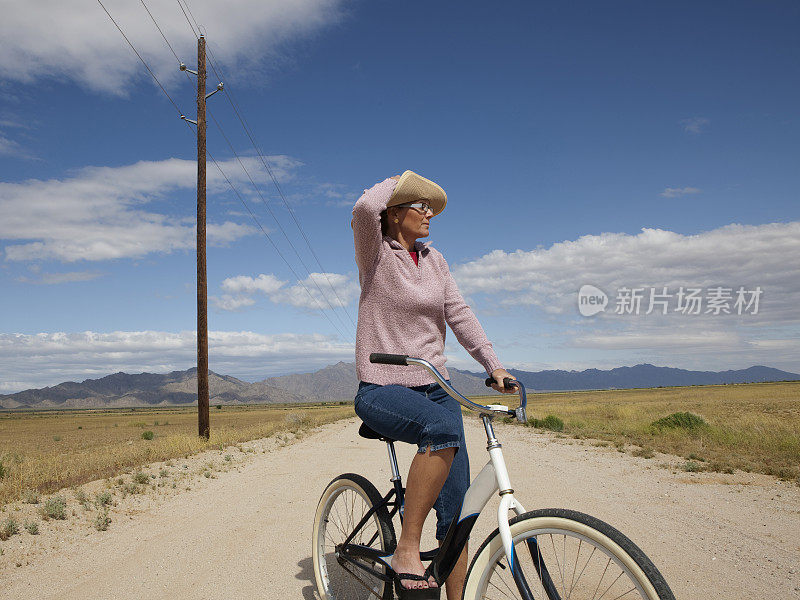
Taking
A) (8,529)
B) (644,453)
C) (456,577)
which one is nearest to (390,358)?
(456,577)

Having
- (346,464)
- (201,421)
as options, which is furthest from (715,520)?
(201,421)

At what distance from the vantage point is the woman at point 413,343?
2.47 m

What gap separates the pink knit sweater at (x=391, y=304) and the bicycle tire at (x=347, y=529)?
791mm

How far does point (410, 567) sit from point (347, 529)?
106 cm

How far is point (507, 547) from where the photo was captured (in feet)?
6.69

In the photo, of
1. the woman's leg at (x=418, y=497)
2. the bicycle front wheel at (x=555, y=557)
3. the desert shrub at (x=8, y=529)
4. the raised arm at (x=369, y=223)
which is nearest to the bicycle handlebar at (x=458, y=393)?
the woman's leg at (x=418, y=497)

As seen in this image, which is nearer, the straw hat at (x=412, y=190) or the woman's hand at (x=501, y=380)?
the woman's hand at (x=501, y=380)

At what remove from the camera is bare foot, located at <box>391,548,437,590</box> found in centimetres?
248

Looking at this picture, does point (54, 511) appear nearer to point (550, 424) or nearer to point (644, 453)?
point (644, 453)

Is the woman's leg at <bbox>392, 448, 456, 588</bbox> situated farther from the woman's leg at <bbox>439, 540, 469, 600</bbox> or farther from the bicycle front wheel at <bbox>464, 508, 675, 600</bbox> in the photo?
the bicycle front wheel at <bbox>464, 508, 675, 600</bbox>

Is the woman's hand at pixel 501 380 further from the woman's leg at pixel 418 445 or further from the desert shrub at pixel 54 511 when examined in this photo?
the desert shrub at pixel 54 511

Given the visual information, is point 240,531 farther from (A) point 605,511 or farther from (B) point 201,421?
(B) point 201,421

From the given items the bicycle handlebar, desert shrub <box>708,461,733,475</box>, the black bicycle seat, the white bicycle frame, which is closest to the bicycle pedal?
the white bicycle frame

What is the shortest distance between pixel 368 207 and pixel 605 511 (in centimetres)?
519
